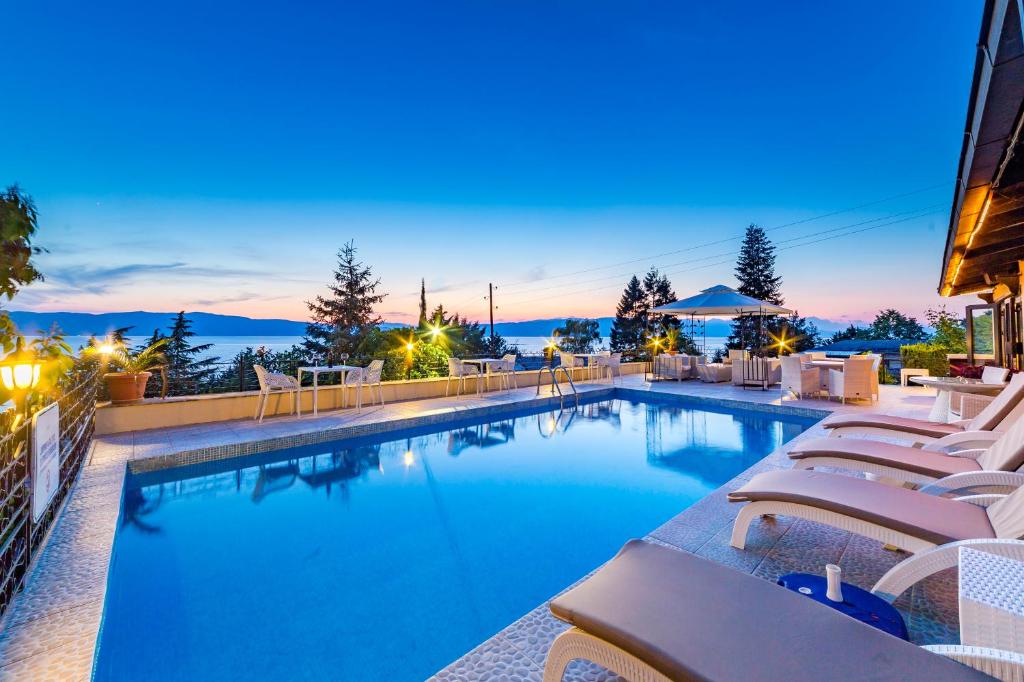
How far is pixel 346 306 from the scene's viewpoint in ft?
89.1

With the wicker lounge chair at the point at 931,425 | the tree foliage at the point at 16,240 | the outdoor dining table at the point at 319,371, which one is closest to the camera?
the tree foliage at the point at 16,240

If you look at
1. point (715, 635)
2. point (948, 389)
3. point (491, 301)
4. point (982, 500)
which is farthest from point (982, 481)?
point (491, 301)

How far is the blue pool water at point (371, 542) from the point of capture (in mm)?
2295

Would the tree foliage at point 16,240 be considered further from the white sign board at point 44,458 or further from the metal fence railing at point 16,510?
the metal fence railing at point 16,510

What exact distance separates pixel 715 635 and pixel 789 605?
0.99ft

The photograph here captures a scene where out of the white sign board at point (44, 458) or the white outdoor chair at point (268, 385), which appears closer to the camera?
the white sign board at point (44, 458)

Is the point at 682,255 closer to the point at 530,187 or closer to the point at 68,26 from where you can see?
the point at 530,187

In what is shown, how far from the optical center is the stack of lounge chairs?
43.1 inches

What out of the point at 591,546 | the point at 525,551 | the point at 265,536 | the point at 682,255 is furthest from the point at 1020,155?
the point at 682,255

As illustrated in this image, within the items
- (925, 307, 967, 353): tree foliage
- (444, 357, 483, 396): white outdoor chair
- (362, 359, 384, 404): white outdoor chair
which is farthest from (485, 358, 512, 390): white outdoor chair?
(925, 307, 967, 353): tree foliage

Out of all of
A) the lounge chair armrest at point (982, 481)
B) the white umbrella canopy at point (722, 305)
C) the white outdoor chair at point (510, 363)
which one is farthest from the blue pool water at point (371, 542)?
the white umbrella canopy at point (722, 305)

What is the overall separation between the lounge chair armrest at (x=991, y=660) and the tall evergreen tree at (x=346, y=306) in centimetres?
2745

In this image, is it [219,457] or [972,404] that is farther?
[219,457]

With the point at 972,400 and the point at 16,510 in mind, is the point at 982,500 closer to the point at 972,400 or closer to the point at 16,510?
the point at 972,400
